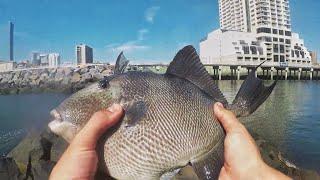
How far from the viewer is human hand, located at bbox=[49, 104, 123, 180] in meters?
1.97

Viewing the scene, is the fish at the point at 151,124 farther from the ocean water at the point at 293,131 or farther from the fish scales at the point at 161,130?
the ocean water at the point at 293,131

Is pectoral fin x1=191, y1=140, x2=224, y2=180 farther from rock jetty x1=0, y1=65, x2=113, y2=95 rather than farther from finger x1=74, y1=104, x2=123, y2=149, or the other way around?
rock jetty x1=0, y1=65, x2=113, y2=95

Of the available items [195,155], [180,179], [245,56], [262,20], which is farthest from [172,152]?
[262,20]

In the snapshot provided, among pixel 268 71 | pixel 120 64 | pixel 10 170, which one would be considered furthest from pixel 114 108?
pixel 268 71

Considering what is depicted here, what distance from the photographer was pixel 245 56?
384 ft

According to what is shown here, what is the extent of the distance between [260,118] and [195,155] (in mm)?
26963

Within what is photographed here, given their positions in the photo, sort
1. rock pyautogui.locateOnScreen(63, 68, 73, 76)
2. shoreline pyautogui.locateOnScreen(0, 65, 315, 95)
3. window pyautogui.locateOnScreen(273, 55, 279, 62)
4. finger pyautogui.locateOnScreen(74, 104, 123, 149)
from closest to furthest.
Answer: finger pyautogui.locateOnScreen(74, 104, 123, 149)
shoreline pyautogui.locateOnScreen(0, 65, 315, 95)
rock pyautogui.locateOnScreen(63, 68, 73, 76)
window pyautogui.locateOnScreen(273, 55, 279, 62)

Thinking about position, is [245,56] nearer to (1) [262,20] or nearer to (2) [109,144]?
(1) [262,20]

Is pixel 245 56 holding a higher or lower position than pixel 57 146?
higher

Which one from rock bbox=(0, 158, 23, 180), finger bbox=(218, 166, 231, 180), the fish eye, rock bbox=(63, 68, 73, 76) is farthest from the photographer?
rock bbox=(63, 68, 73, 76)

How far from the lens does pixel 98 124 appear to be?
6.39 feet

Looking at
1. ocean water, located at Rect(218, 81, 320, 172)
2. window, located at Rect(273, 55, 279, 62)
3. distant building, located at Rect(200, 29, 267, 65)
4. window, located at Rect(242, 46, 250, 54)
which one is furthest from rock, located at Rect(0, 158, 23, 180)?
window, located at Rect(273, 55, 279, 62)

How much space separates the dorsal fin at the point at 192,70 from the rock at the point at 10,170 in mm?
11385

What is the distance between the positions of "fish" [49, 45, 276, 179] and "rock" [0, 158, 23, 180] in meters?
11.4
